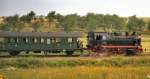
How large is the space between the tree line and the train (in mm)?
55311

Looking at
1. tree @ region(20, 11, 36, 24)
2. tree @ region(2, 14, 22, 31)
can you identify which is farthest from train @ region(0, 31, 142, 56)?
tree @ region(20, 11, 36, 24)

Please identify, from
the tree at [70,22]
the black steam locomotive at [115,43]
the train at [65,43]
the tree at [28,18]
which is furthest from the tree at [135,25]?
the train at [65,43]

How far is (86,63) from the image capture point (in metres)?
37.3

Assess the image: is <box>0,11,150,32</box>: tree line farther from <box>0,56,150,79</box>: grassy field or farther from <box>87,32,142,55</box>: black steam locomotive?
<box>0,56,150,79</box>: grassy field

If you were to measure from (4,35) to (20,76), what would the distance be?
19.7 metres

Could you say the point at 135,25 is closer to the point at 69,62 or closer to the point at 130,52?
the point at 130,52

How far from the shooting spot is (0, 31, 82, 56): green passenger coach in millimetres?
44969

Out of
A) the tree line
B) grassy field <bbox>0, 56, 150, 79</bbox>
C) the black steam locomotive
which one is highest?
the tree line

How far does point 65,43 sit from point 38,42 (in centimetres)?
295

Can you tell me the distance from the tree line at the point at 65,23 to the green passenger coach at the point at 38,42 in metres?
55.2

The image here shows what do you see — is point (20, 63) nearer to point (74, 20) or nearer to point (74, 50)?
point (74, 50)

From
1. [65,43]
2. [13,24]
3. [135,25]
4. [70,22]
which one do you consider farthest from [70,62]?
[135,25]

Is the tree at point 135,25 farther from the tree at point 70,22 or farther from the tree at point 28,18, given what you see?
the tree at point 28,18

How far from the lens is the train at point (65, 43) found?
4531 centimetres
